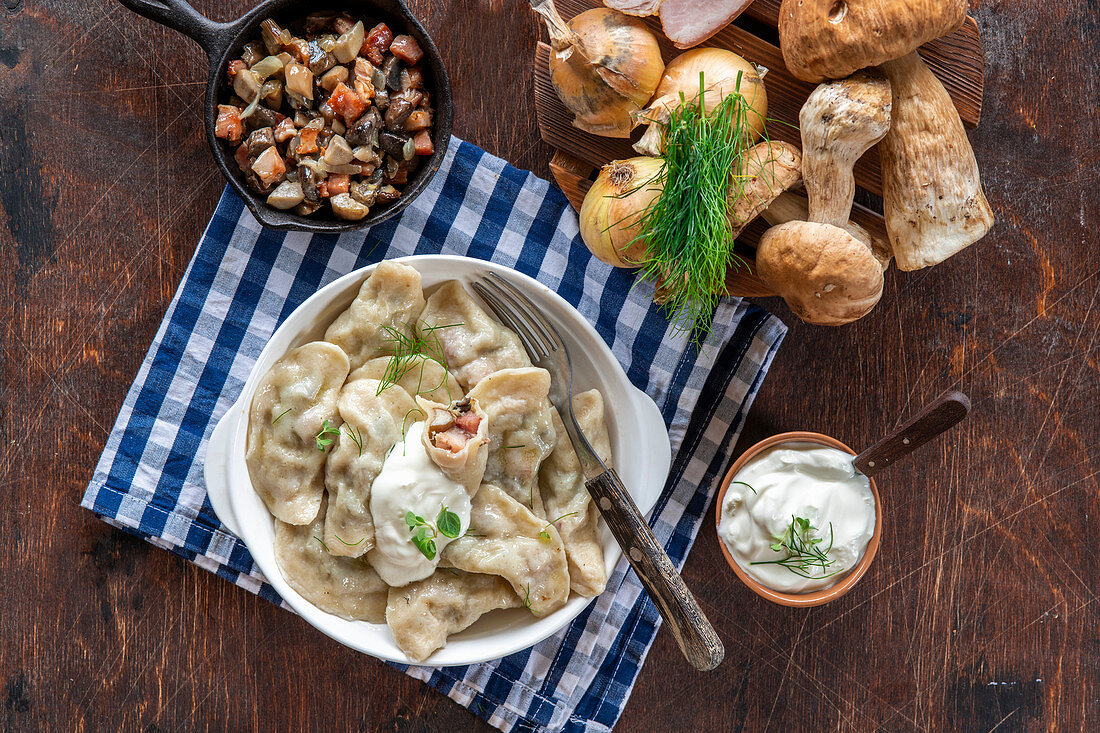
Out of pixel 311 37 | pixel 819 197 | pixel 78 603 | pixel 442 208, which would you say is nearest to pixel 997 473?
pixel 819 197

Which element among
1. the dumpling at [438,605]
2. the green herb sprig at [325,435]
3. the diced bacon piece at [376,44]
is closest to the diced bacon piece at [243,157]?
the diced bacon piece at [376,44]

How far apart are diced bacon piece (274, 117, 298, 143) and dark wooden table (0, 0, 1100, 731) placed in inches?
14.2

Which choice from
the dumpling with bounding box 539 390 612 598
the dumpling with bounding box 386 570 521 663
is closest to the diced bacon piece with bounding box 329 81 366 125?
the dumpling with bounding box 539 390 612 598

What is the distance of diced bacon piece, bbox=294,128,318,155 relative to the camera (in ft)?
7.39

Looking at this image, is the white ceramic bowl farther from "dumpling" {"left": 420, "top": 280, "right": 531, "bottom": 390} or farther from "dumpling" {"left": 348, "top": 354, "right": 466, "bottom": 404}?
"dumpling" {"left": 348, "top": 354, "right": 466, "bottom": 404}

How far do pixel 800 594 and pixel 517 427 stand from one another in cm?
99

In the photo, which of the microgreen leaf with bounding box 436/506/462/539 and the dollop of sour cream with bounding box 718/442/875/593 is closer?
the microgreen leaf with bounding box 436/506/462/539

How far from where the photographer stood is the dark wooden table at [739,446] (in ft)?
8.07

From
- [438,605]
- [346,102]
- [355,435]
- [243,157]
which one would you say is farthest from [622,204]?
[438,605]

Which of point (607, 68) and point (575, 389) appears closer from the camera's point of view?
point (607, 68)

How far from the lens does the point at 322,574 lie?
2256mm

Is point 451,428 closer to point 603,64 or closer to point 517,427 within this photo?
point 517,427

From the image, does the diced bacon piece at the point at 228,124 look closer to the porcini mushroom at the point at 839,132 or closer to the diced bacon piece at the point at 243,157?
the diced bacon piece at the point at 243,157

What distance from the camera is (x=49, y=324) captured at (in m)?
2.48
